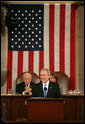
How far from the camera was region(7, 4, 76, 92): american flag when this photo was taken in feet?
33.2

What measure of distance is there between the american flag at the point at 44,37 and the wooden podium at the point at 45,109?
16.7ft

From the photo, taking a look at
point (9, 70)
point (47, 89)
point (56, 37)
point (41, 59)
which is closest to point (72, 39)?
point (56, 37)

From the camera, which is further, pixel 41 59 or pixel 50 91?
pixel 41 59

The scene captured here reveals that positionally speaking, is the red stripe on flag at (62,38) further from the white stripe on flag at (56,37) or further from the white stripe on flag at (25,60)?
the white stripe on flag at (25,60)

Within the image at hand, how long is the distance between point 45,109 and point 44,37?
214 inches

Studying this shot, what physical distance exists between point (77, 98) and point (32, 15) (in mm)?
3754

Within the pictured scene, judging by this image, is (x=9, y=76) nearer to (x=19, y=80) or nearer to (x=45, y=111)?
(x=19, y=80)

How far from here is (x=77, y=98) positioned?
7535 millimetres

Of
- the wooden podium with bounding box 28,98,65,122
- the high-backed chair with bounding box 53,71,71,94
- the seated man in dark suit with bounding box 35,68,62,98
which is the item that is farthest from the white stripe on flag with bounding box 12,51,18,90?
the wooden podium with bounding box 28,98,65,122

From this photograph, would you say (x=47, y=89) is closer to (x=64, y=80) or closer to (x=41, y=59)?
(x=64, y=80)

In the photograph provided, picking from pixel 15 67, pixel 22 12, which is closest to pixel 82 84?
pixel 15 67

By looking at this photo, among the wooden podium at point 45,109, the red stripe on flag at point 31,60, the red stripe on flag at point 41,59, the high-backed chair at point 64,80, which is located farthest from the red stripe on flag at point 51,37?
the wooden podium at point 45,109

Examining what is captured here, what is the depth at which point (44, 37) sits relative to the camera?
399 inches

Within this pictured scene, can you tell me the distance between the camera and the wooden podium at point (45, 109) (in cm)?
484
